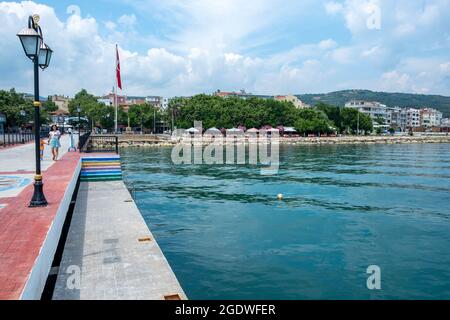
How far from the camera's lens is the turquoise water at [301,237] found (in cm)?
900

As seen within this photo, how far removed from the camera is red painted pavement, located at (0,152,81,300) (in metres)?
5.54

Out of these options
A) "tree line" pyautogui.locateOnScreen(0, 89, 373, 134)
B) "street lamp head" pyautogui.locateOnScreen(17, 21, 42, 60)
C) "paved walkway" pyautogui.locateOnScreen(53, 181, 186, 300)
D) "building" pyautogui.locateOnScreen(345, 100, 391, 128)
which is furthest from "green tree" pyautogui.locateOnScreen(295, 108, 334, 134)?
"street lamp head" pyautogui.locateOnScreen(17, 21, 42, 60)

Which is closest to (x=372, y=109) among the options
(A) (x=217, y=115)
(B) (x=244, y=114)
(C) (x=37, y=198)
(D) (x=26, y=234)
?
(B) (x=244, y=114)

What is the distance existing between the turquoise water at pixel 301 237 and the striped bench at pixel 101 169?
1794 millimetres

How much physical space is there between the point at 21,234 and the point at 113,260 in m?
1.97

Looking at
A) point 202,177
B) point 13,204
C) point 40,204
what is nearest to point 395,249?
→ point 40,204

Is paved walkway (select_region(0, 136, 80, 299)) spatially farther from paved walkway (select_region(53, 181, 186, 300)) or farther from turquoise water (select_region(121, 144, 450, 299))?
turquoise water (select_region(121, 144, 450, 299))

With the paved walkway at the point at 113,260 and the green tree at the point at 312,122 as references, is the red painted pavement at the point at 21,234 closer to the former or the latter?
the paved walkway at the point at 113,260

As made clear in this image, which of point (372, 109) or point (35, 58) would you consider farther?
point (372, 109)

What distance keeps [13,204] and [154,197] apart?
32.3 ft

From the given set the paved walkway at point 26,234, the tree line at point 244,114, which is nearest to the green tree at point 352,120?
the tree line at point 244,114

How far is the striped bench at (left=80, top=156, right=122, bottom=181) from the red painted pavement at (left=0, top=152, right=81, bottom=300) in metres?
7.48

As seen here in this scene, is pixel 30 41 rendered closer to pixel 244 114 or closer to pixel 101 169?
pixel 101 169

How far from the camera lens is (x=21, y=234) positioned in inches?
301
